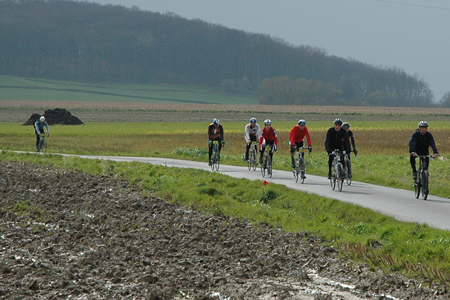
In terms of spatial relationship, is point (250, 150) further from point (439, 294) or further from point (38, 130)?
point (439, 294)

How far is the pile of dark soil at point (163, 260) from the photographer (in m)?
7.87

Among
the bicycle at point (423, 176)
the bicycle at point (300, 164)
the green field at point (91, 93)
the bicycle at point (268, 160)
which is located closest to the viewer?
the bicycle at point (423, 176)

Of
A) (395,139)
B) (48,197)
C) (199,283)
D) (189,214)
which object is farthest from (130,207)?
(395,139)

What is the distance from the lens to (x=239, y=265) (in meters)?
9.41

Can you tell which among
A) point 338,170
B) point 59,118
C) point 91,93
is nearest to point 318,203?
point 338,170

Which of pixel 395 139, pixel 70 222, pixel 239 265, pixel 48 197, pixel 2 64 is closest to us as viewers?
pixel 239 265

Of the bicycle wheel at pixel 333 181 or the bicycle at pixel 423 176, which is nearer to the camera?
the bicycle at pixel 423 176

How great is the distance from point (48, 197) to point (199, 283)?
385 inches

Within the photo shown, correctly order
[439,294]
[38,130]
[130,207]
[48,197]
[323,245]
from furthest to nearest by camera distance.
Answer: [38,130], [48,197], [130,207], [323,245], [439,294]

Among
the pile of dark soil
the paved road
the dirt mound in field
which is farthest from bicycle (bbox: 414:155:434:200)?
the dirt mound in field

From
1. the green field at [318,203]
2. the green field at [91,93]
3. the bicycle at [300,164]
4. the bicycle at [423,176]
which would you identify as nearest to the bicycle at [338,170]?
the green field at [318,203]

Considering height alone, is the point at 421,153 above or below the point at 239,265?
above

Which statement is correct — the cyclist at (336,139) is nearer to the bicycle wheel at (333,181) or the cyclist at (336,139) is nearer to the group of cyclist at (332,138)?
the group of cyclist at (332,138)

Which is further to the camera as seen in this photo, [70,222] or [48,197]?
[48,197]
